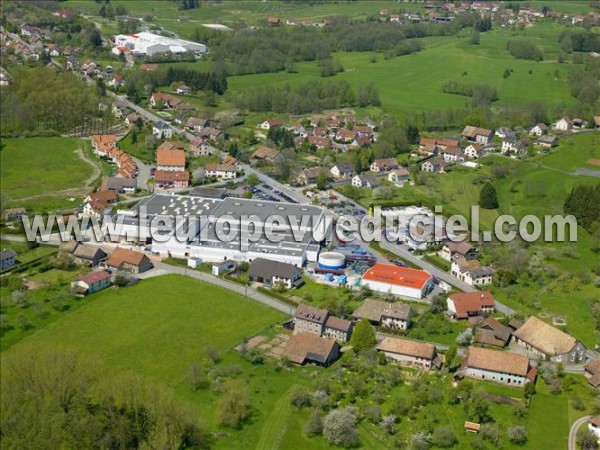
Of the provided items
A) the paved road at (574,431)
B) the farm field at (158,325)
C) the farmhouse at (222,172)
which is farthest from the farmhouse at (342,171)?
the paved road at (574,431)

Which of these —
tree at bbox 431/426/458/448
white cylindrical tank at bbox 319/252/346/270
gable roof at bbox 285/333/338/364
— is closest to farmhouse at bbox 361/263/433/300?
white cylindrical tank at bbox 319/252/346/270

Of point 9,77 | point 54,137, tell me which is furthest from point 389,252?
point 9,77

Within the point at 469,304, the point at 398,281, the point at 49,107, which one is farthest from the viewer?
the point at 49,107

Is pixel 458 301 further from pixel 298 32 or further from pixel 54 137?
pixel 298 32

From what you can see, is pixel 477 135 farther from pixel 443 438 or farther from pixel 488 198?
pixel 443 438

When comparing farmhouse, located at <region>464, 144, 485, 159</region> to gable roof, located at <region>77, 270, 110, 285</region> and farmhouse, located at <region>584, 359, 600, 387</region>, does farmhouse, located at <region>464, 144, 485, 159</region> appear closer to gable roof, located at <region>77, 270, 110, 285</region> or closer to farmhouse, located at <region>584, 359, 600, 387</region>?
farmhouse, located at <region>584, 359, 600, 387</region>

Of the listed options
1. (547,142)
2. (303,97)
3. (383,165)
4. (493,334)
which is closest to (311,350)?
(493,334)
